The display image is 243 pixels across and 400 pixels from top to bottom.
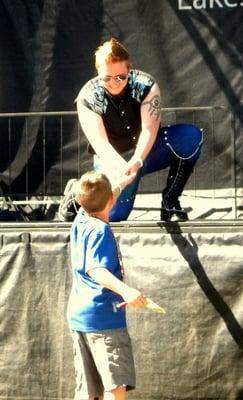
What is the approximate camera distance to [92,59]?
880cm

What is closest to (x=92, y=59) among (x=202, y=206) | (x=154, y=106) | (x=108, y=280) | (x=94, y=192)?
(x=202, y=206)

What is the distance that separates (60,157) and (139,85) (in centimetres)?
235

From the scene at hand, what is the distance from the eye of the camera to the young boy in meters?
5.39

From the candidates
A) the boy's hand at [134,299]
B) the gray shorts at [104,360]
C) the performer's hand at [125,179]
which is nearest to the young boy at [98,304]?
the gray shorts at [104,360]

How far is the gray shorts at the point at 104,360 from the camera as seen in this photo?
5445mm

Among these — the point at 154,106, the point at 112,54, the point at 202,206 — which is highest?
the point at 112,54

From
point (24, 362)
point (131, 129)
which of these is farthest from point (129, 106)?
point (24, 362)

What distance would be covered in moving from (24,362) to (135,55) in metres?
3.08

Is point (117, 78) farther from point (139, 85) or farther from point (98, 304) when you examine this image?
point (98, 304)

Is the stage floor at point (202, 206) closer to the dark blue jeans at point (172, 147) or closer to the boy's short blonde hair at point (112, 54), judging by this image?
the dark blue jeans at point (172, 147)

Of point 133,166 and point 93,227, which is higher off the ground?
point 133,166

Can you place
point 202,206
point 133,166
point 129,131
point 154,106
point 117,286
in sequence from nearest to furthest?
1. point 117,286
2. point 133,166
3. point 154,106
4. point 129,131
5. point 202,206

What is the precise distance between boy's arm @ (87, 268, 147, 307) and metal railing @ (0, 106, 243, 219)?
132 inches

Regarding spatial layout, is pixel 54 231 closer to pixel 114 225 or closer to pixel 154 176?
pixel 114 225
